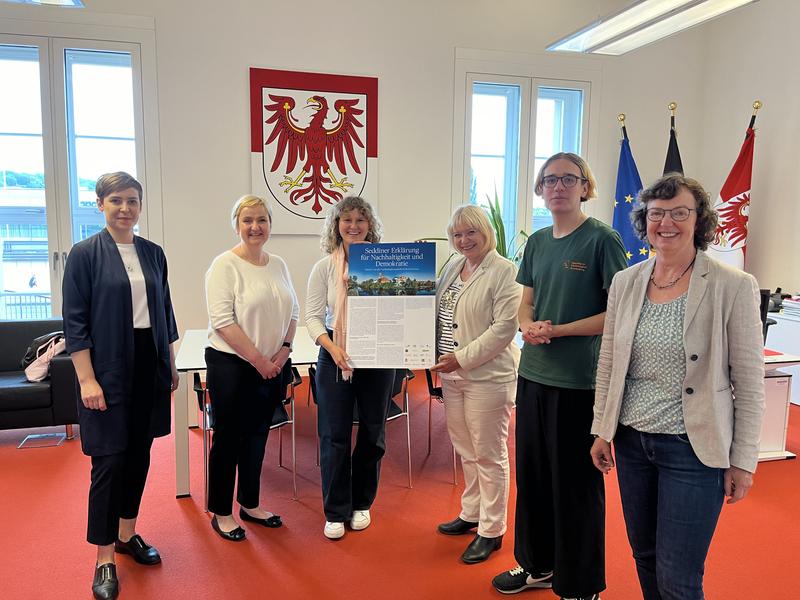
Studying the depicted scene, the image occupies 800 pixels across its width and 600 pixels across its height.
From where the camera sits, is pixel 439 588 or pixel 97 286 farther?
pixel 439 588

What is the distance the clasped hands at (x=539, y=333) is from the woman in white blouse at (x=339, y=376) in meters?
0.78

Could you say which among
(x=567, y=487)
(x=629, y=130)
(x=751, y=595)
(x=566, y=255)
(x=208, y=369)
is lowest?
(x=751, y=595)

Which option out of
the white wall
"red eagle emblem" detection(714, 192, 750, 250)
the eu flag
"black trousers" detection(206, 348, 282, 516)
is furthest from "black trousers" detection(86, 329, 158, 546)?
"red eagle emblem" detection(714, 192, 750, 250)

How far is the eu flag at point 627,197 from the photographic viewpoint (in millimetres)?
5859

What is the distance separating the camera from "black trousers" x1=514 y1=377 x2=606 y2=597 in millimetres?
2006

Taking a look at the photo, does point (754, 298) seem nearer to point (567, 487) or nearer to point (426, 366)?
point (567, 487)

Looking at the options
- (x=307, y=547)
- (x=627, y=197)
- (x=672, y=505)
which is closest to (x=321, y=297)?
(x=307, y=547)

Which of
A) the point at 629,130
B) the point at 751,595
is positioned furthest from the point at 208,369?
the point at 629,130

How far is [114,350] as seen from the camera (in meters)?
2.14

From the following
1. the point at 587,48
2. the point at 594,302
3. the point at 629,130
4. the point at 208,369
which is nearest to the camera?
the point at 594,302

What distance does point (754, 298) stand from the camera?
1479 mm

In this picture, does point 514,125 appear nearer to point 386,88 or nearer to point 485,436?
point 386,88

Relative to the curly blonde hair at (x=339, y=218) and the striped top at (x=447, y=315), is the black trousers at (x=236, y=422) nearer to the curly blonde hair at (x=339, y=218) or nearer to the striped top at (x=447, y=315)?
the curly blonde hair at (x=339, y=218)

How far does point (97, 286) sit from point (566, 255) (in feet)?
5.50
